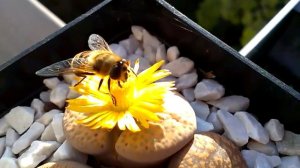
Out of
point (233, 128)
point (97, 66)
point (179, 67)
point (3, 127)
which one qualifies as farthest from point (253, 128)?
point (3, 127)

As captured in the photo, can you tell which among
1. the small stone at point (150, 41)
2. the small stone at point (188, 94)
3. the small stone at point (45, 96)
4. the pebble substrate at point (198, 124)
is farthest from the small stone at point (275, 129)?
the small stone at point (45, 96)

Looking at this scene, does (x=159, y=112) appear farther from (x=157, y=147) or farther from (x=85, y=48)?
(x=85, y=48)

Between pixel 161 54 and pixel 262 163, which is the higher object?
pixel 161 54

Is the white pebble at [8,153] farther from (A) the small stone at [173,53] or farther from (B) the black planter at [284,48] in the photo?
(B) the black planter at [284,48]

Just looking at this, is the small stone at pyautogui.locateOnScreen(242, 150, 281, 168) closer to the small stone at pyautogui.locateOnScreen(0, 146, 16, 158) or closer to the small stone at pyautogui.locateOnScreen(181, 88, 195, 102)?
the small stone at pyautogui.locateOnScreen(181, 88, 195, 102)

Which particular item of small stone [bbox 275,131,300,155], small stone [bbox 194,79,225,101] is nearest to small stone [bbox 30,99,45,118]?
small stone [bbox 194,79,225,101]

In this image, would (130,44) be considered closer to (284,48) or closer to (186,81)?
(186,81)
